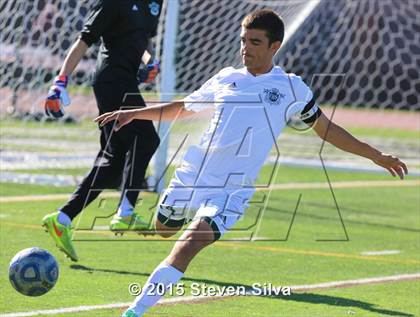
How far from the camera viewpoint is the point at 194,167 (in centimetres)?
678

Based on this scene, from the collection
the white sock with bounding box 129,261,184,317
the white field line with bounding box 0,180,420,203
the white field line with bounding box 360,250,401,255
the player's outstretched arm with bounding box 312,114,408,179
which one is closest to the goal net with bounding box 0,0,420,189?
the white field line with bounding box 0,180,420,203

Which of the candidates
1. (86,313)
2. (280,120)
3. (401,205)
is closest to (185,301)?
(86,313)

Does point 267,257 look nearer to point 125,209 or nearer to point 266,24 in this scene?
point 125,209

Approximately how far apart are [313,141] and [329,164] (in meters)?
5.20

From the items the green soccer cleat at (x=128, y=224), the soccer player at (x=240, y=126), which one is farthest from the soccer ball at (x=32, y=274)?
the green soccer cleat at (x=128, y=224)

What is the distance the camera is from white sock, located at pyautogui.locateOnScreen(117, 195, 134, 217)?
9047 mm

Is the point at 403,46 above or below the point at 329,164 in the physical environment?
below

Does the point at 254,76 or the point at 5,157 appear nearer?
the point at 254,76

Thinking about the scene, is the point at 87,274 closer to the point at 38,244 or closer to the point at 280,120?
the point at 38,244

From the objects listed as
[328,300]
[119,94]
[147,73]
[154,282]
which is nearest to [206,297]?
[328,300]

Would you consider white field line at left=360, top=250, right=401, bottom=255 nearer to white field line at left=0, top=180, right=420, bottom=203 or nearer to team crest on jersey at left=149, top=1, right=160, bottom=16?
team crest on jersey at left=149, top=1, right=160, bottom=16

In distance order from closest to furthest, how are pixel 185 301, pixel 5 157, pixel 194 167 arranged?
pixel 194 167, pixel 185 301, pixel 5 157

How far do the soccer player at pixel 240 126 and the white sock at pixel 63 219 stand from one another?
5.46 feet

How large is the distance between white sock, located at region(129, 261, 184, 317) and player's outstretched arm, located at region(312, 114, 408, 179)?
1.46 m
